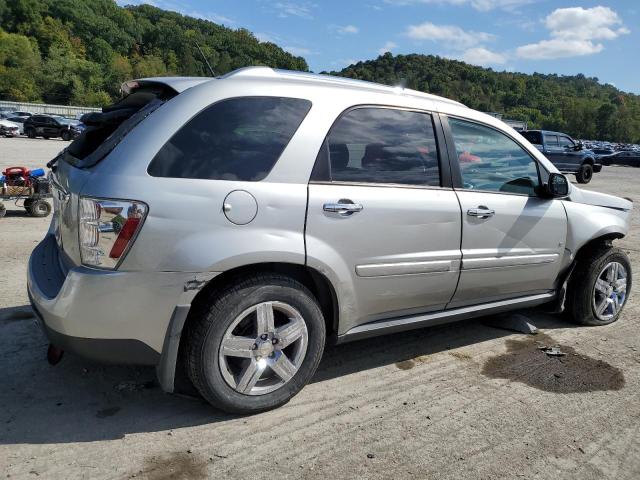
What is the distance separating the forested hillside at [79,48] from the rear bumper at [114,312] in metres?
93.5

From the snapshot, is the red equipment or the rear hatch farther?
the red equipment

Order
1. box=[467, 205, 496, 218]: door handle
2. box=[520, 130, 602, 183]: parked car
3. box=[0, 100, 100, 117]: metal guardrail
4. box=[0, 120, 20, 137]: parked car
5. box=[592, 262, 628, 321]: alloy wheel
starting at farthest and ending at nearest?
box=[0, 100, 100, 117]: metal guardrail → box=[0, 120, 20, 137]: parked car → box=[520, 130, 602, 183]: parked car → box=[592, 262, 628, 321]: alloy wheel → box=[467, 205, 496, 218]: door handle

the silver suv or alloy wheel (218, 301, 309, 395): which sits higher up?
the silver suv

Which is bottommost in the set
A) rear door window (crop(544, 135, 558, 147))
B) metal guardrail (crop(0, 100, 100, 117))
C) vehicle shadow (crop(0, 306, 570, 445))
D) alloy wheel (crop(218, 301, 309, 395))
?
vehicle shadow (crop(0, 306, 570, 445))

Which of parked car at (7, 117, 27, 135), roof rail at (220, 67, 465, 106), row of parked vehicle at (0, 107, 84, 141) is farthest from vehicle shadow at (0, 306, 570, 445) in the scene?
parked car at (7, 117, 27, 135)

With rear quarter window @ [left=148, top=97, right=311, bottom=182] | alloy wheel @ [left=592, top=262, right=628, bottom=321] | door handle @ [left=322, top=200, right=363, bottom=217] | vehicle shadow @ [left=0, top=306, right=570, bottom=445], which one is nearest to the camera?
rear quarter window @ [left=148, top=97, right=311, bottom=182]

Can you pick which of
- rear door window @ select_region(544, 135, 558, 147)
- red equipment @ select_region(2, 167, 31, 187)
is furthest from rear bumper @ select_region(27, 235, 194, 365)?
rear door window @ select_region(544, 135, 558, 147)

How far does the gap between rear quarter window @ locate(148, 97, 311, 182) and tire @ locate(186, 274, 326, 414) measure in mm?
582

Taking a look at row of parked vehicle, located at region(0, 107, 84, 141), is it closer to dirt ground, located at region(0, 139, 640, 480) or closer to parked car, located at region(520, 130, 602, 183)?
parked car, located at region(520, 130, 602, 183)

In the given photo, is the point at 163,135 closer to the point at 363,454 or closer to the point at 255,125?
the point at 255,125

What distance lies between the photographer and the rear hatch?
2539 mm

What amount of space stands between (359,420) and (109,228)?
1.62 metres

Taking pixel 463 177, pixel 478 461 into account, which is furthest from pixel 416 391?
pixel 463 177

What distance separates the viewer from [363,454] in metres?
2.51
